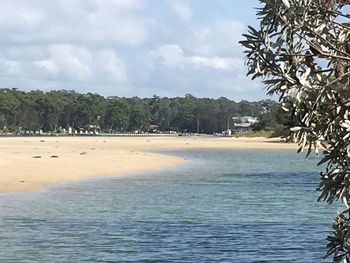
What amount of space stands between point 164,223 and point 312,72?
15.1 meters

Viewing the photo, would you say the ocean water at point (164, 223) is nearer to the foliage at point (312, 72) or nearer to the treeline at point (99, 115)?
the foliage at point (312, 72)

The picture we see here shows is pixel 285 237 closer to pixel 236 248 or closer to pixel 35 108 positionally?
pixel 236 248

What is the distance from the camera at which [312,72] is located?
4957 millimetres

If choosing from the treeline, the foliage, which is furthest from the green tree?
the foliage

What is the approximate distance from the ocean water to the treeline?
10141 cm

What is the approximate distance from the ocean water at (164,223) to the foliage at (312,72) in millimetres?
9228

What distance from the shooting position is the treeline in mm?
153875

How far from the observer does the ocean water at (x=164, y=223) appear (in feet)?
49.1

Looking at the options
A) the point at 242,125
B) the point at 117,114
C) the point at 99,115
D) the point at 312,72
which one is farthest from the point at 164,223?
the point at 242,125

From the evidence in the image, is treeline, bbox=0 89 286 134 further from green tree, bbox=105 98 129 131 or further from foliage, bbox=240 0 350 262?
foliage, bbox=240 0 350 262

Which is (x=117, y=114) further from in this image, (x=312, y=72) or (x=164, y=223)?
(x=312, y=72)

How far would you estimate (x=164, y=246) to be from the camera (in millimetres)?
15883

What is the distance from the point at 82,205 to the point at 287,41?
20044mm

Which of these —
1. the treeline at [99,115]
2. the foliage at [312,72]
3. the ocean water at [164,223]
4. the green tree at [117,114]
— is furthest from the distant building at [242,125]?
the foliage at [312,72]
